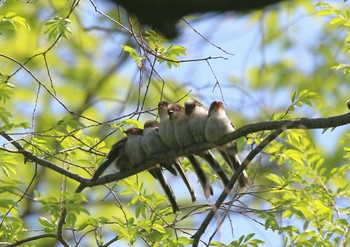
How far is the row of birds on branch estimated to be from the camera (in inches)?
261

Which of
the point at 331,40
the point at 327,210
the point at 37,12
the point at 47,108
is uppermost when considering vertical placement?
the point at 37,12

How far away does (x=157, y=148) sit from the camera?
702 cm

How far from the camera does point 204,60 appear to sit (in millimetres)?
6793

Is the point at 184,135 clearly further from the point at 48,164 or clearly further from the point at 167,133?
the point at 48,164

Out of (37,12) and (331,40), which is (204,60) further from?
(37,12)

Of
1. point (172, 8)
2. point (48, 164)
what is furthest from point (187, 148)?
point (172, 8)

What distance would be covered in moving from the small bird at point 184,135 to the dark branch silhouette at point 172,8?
4.04 meters

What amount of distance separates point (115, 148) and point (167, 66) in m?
0.94

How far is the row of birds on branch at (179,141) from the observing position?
6.63m

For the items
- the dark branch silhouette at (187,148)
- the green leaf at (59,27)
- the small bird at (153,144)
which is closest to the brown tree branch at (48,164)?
the dark branch silhouette at (187,148)

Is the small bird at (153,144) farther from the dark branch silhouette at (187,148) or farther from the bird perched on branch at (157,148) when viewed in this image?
the dark branch silhouette at (187,148)

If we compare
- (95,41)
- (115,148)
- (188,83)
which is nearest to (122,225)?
(115,148)

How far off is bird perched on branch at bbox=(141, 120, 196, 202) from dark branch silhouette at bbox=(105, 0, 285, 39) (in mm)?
4252

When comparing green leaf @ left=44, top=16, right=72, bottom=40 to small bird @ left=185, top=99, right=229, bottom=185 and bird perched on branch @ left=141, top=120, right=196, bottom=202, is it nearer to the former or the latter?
bird perched on branch @ left=141, top=120, right=196, bottom=202
